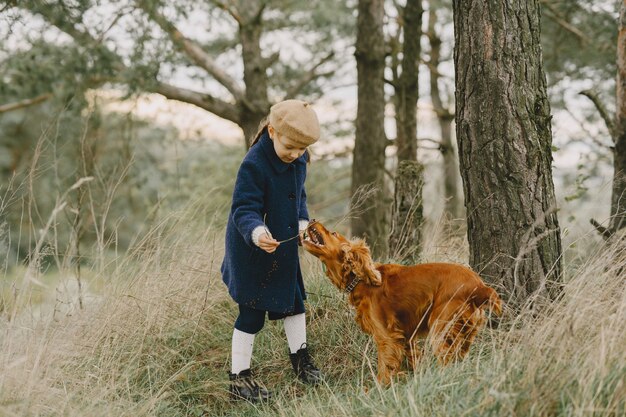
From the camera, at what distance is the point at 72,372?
3963mm

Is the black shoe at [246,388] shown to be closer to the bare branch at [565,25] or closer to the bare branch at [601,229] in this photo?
the bare branch at [601,229]

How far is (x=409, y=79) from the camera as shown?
25.7ft

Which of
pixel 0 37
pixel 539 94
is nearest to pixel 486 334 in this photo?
pixel 539 94

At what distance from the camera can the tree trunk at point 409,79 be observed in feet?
25.3

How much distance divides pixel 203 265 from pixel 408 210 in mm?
1710

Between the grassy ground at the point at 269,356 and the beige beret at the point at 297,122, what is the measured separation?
3.79 feet

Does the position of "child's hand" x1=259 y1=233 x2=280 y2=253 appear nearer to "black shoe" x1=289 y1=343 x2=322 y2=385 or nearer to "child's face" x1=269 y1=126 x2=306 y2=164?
"child's face" x1=269 y1=126 x2=306 y2=164

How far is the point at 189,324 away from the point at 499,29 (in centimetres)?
278

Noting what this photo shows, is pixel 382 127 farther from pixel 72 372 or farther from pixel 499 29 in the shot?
pixel 72 372

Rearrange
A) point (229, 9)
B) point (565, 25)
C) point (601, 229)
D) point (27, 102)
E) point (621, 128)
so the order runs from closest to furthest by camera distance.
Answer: point (601, 229) < point (621, 128) < point (27, 102) < point (229, 9) < point (565, 25)

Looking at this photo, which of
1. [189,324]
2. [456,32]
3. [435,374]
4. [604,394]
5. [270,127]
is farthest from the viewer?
[189,324]

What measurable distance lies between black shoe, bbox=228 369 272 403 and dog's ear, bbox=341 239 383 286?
3.10 feet

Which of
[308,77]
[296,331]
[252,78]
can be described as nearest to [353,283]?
[296,331]

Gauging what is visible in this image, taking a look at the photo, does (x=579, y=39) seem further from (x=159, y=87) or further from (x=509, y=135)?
(x=509, y=135)
